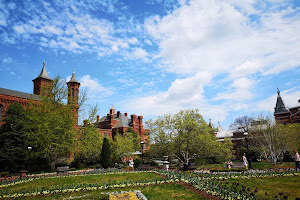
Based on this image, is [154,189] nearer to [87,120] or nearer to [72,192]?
[72,192]

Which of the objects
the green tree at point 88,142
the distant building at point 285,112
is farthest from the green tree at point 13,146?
the distant building at point 285,112

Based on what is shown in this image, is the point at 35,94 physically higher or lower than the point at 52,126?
higher

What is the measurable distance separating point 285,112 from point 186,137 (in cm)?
3807

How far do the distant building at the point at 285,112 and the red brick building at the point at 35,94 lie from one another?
48411 mm

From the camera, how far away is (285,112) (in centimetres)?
Answer: 4903

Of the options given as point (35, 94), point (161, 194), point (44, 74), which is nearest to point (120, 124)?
point (35, 94)

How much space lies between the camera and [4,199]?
8922 mm

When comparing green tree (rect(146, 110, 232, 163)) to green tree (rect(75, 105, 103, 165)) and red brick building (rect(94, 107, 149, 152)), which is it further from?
red brick building (rect(94, 107, 149, 152))

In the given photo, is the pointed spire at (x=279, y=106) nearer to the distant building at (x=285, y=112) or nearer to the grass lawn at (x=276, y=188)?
the distant building at (x=285, y=112)

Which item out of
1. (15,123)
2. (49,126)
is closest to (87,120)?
(49,126)

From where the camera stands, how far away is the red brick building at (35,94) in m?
30.4

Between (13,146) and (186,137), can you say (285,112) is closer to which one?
(186,137)

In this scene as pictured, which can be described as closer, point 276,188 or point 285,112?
point 276,188

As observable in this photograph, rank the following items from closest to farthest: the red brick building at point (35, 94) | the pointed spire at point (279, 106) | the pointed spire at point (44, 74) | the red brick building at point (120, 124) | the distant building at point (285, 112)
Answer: the red brick building at point (35, 94) → the distant building at point (285, 112) → the pointed spire at point (279, 106) → the pointed spire at point (44, 74) → the red brick building at point (120, 124)
